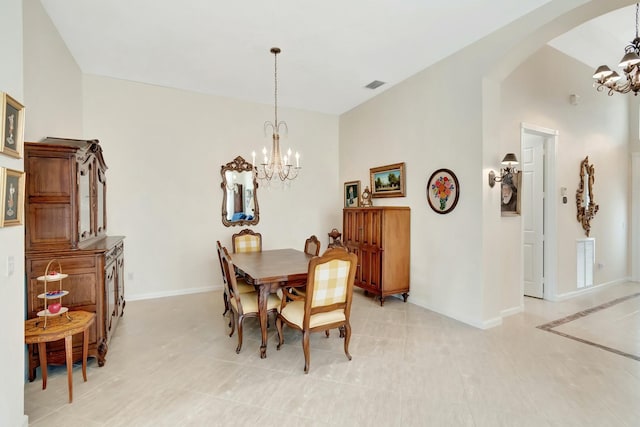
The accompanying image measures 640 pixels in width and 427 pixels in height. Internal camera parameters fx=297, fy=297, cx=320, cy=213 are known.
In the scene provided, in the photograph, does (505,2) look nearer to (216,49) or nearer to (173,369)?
(216,49)

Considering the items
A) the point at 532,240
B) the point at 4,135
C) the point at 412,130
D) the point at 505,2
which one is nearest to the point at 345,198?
the point at 412,130

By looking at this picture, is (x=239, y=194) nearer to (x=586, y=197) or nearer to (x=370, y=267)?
(x=370, y=267)

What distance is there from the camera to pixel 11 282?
1.75 metres

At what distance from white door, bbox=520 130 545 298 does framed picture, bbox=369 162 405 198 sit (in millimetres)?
1854

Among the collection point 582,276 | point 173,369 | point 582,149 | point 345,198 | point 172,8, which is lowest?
point 173,369

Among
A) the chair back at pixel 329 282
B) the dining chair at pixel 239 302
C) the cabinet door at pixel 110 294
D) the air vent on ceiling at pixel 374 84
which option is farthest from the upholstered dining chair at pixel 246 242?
the air vent on ceiling at pixel 374 84

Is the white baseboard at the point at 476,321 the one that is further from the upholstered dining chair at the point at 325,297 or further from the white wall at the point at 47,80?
the white wall at the point at 47,80

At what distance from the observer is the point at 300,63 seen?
13.0 ft

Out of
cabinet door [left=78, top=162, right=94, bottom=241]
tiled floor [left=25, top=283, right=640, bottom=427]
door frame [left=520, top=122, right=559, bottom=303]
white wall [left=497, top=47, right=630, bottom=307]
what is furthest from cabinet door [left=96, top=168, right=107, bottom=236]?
door frame [left=520, top=122, right=559, bottom=303]

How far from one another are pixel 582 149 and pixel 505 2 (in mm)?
3322

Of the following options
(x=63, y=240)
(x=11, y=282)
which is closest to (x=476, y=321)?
(x=11, y=282)

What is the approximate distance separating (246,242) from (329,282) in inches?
92.0

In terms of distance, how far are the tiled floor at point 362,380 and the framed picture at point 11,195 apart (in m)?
1.35

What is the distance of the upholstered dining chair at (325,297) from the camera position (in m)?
2.48
